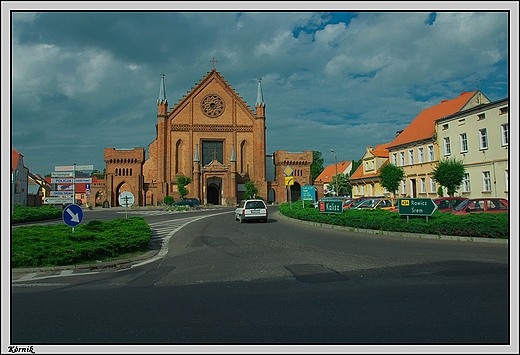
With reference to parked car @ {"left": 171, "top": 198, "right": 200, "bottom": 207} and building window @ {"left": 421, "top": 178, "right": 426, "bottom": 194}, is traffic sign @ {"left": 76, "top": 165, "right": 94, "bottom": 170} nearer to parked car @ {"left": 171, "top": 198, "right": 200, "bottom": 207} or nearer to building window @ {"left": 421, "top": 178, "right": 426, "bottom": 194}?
building window @ {"left": 421, "top": 178, "right": 426, "bottom": 194}

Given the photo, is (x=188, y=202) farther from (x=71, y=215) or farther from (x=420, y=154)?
(x=71, y=215)

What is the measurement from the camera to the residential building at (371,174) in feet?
Answer: 157

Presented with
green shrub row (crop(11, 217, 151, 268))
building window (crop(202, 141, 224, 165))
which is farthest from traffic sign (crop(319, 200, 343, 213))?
building window (crop(202, 141, 224, 165))

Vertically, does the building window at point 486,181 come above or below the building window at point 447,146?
below

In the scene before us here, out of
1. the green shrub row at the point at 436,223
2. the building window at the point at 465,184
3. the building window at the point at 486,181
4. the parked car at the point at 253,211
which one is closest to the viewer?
the green shrub row at the point at 436,223

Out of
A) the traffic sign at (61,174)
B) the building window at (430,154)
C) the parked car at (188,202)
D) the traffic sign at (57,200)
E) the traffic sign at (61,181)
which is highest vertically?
the building window at (430,154)

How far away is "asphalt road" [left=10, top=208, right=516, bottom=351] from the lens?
5.12 metres

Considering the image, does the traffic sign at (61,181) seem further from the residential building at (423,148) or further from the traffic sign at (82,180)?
the residential building at (423,148)

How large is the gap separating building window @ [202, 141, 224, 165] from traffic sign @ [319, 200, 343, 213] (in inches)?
1793

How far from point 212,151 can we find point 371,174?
28.9m

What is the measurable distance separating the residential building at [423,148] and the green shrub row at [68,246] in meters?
30.3

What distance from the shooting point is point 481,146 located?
32.2 m

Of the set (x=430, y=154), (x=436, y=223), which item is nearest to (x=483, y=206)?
(x=436, y=223)

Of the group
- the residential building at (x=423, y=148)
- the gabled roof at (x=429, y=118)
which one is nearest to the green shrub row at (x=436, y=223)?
the residential building at (x=423, y=148)
